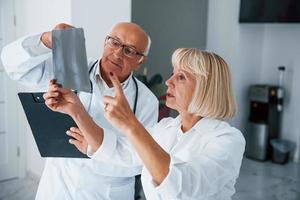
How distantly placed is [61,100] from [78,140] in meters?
0.17

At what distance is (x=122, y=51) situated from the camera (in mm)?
1386

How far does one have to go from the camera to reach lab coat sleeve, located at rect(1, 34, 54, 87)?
4.20ft

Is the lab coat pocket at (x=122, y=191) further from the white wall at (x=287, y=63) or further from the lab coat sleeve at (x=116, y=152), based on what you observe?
the white wall at (x=287, y=63)

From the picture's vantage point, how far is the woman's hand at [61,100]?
1.14 meters

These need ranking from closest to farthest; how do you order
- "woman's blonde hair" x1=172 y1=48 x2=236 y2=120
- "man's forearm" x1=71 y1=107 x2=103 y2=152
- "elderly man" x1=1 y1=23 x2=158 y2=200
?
"woman's blonde hair" x1=172 y1=48 x2=236 y2=120 < "man's forearm" x1=71 y1=107 x2=103 y2=152 < "elderly man" x1=1 y1=23 x2=158 y2=200

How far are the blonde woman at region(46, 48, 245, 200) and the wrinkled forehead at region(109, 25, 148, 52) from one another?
0.32 meters

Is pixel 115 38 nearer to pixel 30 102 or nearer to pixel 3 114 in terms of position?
pixel 30 102

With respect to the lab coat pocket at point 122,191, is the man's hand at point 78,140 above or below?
above

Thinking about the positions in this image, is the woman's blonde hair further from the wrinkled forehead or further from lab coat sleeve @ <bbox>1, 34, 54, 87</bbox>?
Result: lab coat sleeve @ <bbox>1, 34, 54, 87</bbox>

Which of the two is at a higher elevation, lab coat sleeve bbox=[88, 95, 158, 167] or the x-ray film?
the x-ray film

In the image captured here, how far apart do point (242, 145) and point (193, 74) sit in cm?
24

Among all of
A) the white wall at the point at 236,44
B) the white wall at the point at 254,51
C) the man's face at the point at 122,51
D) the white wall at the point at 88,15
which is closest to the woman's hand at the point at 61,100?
the man's face at the point at 122,51

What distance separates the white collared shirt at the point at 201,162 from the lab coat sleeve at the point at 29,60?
0.51m

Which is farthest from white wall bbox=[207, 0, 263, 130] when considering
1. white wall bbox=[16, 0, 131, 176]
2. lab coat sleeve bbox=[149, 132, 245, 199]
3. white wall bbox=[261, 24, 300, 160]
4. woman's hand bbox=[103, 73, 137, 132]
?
woman's hand bbox=[103, 73, 137, 132]
